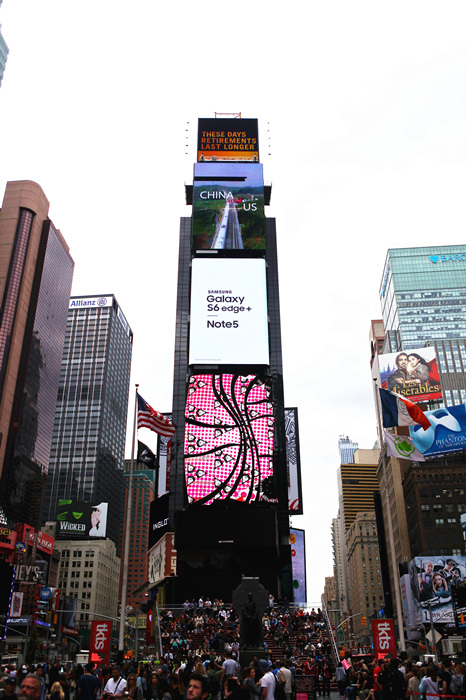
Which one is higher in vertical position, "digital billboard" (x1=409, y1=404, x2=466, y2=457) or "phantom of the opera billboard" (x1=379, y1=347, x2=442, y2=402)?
"phantom of the opera billboard" (x1=379, y1=347, x2=442, y2=402)

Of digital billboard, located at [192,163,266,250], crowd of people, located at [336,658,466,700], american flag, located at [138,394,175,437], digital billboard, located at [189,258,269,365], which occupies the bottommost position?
crowd of people, located at [336,658,466,700]

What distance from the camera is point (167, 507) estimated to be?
90.2 meters

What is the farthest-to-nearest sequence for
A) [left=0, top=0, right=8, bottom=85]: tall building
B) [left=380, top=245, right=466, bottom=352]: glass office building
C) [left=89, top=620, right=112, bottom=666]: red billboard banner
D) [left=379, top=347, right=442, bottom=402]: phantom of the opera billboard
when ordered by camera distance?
[left=380, top=245, right=466, bottom=352]: glass office building
[left=0, top=0, right=8, bottom=85]: tall building
[left=379, top=347, right=442, bottom=402]: phantom of the opera billboard
[left=89, top=620, right=112, bottom=666]: red billboard banner

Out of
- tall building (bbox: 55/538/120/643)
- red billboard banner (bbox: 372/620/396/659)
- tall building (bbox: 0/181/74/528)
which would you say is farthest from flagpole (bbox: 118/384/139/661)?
tall building (bbox: 55/538/120/643)

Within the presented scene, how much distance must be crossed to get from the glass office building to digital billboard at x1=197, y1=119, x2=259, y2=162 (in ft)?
257

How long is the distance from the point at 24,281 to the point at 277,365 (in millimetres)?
73279

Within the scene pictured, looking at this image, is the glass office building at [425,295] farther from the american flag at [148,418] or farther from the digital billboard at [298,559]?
the american flag at [148,418]

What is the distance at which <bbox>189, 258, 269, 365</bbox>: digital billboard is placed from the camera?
73688 mm

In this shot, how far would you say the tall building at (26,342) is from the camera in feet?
459

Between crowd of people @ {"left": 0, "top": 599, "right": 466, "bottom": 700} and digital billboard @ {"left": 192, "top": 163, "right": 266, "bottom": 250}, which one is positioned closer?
crowd of people @ {"left": 0, "top": 599, "right": 466, "bottom": 700}

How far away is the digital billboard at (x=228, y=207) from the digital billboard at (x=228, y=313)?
3.78 meters

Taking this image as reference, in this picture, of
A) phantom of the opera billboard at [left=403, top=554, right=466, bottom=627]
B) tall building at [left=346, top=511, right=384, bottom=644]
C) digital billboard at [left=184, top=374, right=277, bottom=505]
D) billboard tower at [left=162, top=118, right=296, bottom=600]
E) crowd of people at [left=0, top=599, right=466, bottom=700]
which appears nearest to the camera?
crowd of people at [left=0, top=599, right=466, bottom=700]

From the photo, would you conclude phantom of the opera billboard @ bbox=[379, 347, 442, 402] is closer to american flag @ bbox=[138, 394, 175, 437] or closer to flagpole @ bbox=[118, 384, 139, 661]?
american flag @ bbox=[138, 394, 175, 437]

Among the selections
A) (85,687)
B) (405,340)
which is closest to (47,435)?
(405,340)
